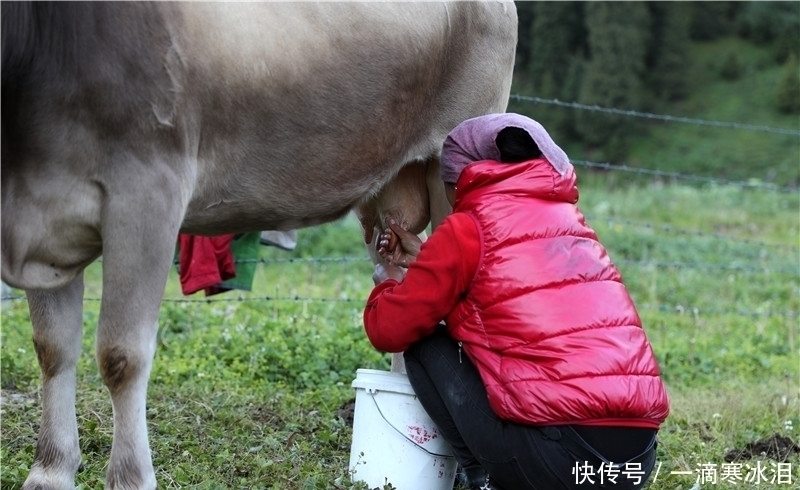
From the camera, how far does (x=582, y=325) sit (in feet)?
11.7

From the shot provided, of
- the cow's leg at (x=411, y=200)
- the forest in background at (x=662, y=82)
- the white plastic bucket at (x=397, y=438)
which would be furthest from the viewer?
the forest in background at (x=662, y=82)

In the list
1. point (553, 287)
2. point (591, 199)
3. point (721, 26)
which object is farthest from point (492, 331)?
point (721, 26)

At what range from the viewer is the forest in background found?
121ft

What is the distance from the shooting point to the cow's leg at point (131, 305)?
348cm

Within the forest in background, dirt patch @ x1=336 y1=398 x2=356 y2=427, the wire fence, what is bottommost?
the forest in background

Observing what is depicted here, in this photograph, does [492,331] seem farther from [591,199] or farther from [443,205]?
[591,199]

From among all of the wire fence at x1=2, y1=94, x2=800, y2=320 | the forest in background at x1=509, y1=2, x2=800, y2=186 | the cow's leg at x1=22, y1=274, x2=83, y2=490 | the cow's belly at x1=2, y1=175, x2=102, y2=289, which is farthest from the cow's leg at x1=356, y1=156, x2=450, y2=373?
the forest in background at x1=509, y1=2, x2=800, y2=186

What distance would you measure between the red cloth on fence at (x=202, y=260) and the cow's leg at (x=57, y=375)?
199cm

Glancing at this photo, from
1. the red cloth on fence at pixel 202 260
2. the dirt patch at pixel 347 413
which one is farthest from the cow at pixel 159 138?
the red cloth on fence at pixel 202 260

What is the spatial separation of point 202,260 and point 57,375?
2077 millimetres

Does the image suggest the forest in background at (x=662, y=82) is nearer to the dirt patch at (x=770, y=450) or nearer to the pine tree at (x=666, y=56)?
the pine tree at (x=666, y=56)

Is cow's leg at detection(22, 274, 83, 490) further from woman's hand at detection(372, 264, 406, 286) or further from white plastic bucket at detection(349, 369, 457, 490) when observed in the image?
woman's hand at detection(372, 264, 406, 286)

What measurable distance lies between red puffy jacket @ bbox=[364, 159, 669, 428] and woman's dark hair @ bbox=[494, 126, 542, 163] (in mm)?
46

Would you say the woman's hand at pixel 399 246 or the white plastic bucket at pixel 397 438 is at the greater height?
the woman's hand at pixel 399 246
